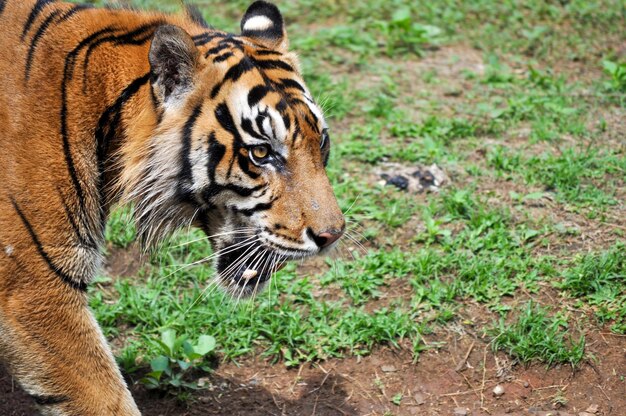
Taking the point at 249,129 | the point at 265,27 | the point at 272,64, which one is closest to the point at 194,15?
the point at 265,27

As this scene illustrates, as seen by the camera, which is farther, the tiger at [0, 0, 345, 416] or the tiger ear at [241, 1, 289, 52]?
the tiger ear at [241, 1, 289, 52]

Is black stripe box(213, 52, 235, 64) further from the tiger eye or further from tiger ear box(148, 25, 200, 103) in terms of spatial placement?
the tiger eye

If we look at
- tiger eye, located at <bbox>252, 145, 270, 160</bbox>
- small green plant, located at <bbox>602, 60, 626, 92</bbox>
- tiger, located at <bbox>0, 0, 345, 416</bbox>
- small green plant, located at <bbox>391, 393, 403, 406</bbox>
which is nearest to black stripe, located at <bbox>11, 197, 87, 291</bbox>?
tiger, located at <bbox>0, 0, 345, 416</bbox>

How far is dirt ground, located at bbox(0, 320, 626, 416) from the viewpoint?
3943 mm

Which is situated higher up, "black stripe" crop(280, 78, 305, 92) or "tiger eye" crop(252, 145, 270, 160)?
"black stripe" crop(280, 78, 305, 92)

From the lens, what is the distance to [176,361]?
4152 mm

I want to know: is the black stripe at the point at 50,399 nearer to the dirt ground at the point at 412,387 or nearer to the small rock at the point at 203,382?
the dirt ground at the point at 412,387

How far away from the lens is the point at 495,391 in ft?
13.2

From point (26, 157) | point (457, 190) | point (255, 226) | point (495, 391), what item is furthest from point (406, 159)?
point (26, 157)

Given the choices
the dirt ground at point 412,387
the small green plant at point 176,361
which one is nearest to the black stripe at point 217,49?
the small green plant at point 176,361

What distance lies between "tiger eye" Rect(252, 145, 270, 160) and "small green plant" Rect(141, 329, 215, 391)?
1.28 metres

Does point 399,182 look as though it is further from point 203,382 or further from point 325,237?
point 325,237

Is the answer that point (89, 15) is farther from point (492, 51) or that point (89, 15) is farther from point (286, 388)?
point (492, 51)

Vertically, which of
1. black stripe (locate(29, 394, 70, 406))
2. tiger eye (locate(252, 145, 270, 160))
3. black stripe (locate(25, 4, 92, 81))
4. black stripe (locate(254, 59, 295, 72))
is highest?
black stripe (locate(25, 4, 92, 81))
